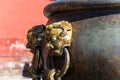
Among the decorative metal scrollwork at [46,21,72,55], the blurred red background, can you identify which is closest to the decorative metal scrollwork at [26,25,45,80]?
the decorative metal scrollwork at [46,21,72,55]

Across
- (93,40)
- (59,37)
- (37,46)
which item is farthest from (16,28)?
(93,40)

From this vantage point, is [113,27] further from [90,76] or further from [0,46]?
[0,46]

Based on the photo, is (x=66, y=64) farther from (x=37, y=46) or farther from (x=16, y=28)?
(x=16, y=28)

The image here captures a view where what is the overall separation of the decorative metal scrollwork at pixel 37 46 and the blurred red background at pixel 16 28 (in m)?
5.31

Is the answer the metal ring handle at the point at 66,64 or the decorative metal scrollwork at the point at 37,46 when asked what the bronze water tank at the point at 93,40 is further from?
the decorative metal scrollwork at the point at 37,46

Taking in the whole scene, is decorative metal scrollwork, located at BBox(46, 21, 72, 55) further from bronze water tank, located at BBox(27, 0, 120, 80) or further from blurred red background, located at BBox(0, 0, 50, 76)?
blurred red background, located at BBox(0, 0, 50, 76)

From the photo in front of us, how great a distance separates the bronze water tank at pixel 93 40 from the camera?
200 cm

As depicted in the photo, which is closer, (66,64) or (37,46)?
(66,64)

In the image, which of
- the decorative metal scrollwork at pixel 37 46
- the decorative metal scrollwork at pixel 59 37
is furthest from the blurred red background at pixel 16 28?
the decorative metal scrollwork at pixel 59 37

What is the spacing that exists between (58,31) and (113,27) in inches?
11.3

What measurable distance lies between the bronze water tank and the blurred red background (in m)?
5.62

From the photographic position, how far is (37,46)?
2328mm

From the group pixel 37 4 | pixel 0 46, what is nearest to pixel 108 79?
pixel 0 46

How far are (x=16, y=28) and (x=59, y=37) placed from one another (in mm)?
6202
